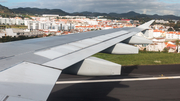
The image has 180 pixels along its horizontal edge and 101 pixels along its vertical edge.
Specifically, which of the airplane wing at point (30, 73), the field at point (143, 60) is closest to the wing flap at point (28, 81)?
the airplane wing at point (30, 73)

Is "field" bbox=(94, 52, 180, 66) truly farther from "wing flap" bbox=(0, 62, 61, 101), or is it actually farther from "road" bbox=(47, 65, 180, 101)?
"wing flap" bbox=(0, 62, 61, 101)

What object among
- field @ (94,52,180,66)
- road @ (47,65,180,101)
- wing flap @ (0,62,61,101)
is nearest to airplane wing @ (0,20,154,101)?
wing flap @ (0,62,61,101)

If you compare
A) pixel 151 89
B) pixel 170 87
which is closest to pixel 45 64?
pixel 151 89

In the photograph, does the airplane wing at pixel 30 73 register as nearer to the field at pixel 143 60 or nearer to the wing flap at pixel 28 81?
the wing flap at pixel 28 81

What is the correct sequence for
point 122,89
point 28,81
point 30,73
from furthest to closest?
point 122,89, point 30,73, point 28,81

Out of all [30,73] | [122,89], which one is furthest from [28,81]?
[122,89]

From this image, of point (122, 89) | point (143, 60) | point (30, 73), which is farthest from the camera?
point (143, 60)

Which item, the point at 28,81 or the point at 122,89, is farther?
the point at 122,89

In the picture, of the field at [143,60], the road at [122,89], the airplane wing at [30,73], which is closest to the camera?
the airplane wing at [30,73]

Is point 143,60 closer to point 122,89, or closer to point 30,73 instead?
point 122,89

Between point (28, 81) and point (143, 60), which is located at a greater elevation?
point (28, 81)
